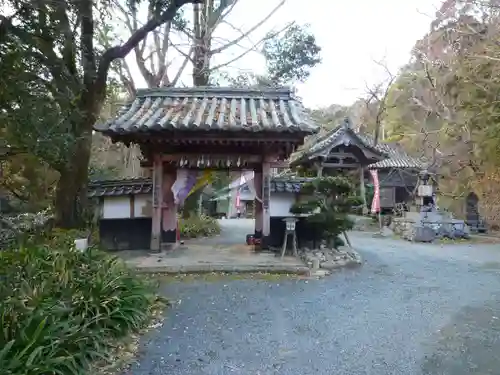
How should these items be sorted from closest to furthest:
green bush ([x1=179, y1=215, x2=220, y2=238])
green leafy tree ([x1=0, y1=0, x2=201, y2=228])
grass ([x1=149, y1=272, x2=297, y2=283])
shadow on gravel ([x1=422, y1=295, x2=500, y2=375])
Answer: shadow on gravel ([x1=422, y1=295, x2=500, y2=375])
green leafy tree ([x1=0, y1=0, x2=201, y2=228])
grass ([x1=149, y1=272, x2=297, y2=283])
green bush ([x1=179, y1=215, x2=220, y2=238])

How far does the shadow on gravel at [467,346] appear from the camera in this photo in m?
3.75

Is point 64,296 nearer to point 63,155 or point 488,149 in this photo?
point 63,155

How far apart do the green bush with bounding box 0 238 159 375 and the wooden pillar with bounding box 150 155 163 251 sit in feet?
9.23

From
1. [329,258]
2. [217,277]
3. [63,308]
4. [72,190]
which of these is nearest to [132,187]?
[72,190]

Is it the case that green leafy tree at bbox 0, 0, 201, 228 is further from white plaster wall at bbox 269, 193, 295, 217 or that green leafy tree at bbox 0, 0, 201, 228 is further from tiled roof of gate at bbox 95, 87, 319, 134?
white plaster wall at bbox 269, 193, 295, 217

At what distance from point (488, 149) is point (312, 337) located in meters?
10.4

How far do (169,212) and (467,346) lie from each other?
22.8 feet

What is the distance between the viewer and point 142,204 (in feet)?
31.9

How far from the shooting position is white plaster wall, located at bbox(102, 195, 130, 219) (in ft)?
31.6

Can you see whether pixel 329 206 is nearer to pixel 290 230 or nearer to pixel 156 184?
pixel 290 230

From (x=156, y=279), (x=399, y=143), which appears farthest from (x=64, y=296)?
(x=399, y=143)

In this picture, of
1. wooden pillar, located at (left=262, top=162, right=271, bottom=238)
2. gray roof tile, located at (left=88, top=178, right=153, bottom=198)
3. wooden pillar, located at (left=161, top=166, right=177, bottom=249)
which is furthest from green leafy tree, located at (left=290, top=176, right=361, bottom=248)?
gray roof tile, located at (left=88, top=178, right=153, bottom=198)

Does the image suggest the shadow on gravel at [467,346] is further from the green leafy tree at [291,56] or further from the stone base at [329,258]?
the green leafy tree at [291,56]

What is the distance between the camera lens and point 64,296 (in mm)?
4316
